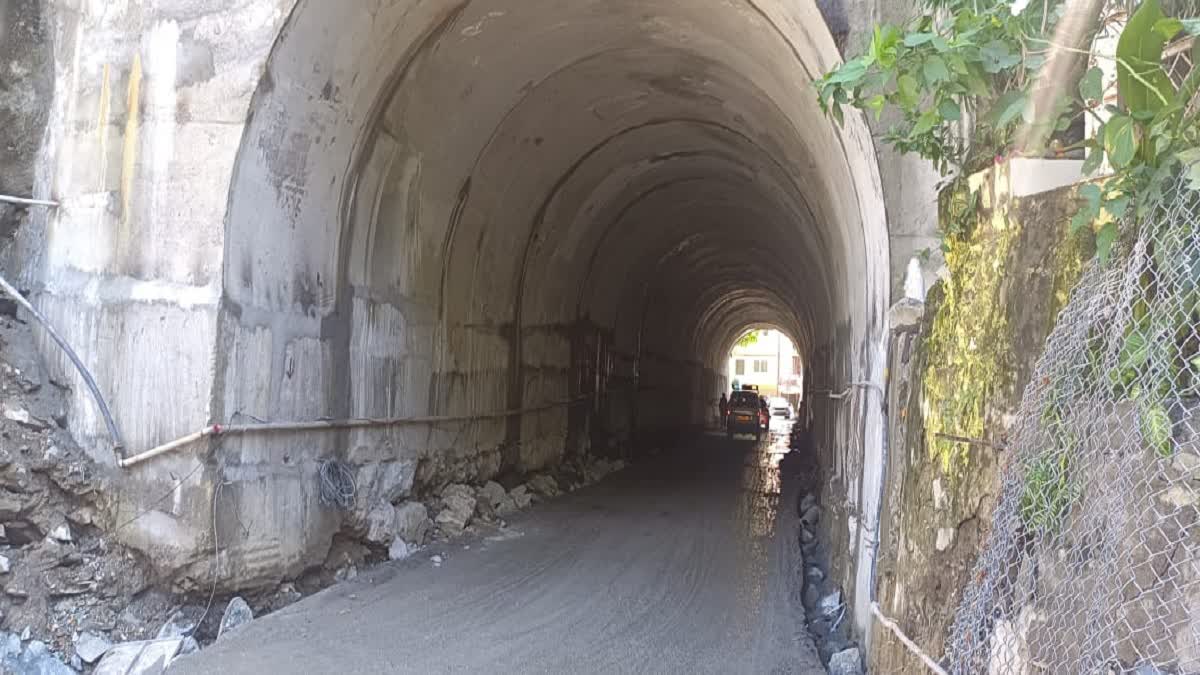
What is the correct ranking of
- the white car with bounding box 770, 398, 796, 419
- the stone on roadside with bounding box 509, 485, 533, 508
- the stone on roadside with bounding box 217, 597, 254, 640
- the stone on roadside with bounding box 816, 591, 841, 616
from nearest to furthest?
1. the stone on roadside with bounding box 217, 597, 254, 640
2. the stone on roadside with bounding box 816, 591, 841, 616
3. the stone on roadside with bounding box 509, 485, 533, 508
4. the white car with bounding box 770, 398, 796, 419

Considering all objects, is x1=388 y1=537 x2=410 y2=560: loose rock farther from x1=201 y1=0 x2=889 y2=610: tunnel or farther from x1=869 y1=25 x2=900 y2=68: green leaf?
x1=869 y1=25 x2=900 y2=68: green leaf

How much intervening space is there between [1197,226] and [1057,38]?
100 cm

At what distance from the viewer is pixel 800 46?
6.49 metres

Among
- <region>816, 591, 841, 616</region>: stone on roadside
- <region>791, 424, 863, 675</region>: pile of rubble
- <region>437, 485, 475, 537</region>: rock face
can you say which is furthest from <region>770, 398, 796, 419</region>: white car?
<region>816, 591, 841, 616</region>: stone on roadside

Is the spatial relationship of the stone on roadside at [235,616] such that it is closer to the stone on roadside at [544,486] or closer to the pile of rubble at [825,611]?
the pile of rubble at [825,611]

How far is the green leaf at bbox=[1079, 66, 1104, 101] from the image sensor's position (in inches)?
113

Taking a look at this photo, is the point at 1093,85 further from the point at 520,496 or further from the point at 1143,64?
the point at 520,496

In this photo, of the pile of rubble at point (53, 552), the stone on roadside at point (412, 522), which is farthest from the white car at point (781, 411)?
the pile of rubble at point (53, 552)

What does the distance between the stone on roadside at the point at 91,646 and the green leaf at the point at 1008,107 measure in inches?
237

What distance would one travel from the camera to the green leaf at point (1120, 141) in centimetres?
255

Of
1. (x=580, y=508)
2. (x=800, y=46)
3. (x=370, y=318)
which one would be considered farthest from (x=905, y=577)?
(x=580, y=508)

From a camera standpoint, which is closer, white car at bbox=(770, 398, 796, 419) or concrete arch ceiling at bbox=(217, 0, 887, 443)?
concrete arch ceiling at bbox=(217, 0, 887, 443)

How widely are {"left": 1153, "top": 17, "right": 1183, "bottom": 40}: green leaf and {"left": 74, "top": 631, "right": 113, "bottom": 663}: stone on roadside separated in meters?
6.48

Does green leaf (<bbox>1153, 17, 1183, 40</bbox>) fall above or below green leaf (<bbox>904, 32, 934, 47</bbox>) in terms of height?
below
